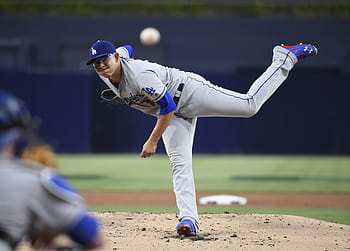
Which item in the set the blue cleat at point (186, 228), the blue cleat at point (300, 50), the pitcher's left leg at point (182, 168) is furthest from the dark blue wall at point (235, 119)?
the blue cleat at point (186, 228)

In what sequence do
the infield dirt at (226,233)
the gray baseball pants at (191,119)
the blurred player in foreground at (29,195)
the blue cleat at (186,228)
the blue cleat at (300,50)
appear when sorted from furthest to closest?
1. the blue cleat at (300,50)
2. the gray baseball pants at (191,119)
3. the blue cleat at (186,228)
4. the infield dirt at (226,233)
5. the blurred player in foreground at (29,195)

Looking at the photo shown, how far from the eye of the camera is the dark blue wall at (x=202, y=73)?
17.0m

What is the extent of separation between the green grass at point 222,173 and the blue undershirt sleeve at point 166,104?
15.8ft

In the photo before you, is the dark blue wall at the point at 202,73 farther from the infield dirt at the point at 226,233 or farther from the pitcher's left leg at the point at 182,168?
the pitcher's left leg at the point at 182,168

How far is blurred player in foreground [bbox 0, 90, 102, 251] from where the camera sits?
2232mm

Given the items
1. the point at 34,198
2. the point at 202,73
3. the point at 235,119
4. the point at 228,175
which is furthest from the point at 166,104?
the point at 202,73

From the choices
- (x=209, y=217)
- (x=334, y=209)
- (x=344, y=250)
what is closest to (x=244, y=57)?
(x=334, y=209)

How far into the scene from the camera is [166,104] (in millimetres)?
4773

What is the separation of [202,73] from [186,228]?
12.5 m

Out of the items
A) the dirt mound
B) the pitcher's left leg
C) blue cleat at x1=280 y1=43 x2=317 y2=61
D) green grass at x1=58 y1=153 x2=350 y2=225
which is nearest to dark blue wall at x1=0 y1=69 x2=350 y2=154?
green grass at x1=58 y1=153 x2=350 y2=225

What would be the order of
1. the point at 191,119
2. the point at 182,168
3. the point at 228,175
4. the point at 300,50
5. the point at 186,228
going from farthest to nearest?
1. the point at 228,175
2. the point at 300,50
3. the point at 191,119
4. the point at 182,168
5. the point at 186,228

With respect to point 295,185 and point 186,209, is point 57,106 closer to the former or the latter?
point 295,185

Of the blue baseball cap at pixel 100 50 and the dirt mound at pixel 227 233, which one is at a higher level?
the blue baseball cap at pixel 100 50

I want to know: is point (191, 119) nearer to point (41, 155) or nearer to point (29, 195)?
point (41, 155)
